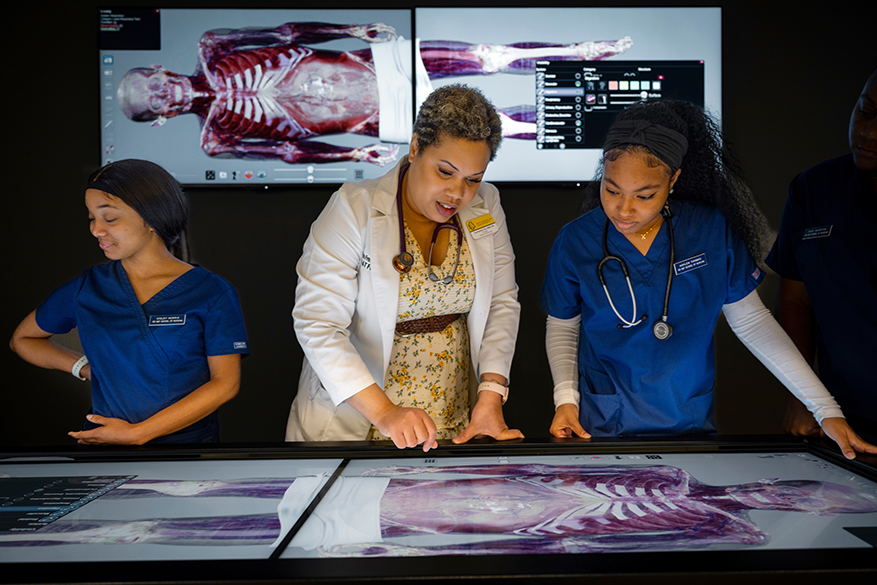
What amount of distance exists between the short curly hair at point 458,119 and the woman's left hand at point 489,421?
60 centimetres

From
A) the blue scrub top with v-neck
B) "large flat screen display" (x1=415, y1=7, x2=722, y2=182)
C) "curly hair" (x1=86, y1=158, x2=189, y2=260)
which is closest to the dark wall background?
"large flat screen display" (x1=415, y1=7, x2=722, y2=182)

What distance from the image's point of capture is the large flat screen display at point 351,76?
2691 millimetres

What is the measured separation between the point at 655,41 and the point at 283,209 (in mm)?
1862

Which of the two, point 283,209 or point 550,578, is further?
point 283,209

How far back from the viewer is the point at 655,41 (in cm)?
274

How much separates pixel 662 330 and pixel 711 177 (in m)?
0.41

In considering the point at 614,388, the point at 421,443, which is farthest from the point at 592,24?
the point at 421,443

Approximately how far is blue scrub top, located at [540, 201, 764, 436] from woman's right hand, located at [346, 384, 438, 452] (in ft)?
1.65

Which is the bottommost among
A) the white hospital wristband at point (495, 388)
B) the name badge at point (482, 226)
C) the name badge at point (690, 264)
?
the white hospital wristband at point (495, 388)

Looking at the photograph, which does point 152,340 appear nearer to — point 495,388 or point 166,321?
point 166,321

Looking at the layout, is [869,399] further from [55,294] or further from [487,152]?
[55,294]

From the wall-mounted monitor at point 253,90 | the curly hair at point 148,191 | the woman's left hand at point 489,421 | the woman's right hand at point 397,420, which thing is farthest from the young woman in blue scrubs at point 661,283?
the wall-mounted monitor at point 253,90

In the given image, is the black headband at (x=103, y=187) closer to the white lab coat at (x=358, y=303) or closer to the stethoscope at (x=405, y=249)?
the white lab coat at (x=358, y=303)

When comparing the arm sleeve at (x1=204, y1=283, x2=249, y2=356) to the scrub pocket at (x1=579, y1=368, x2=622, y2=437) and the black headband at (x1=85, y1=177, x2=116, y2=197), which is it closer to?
the black headband at (x1=85, y1=177, x2=116, y2=197)
